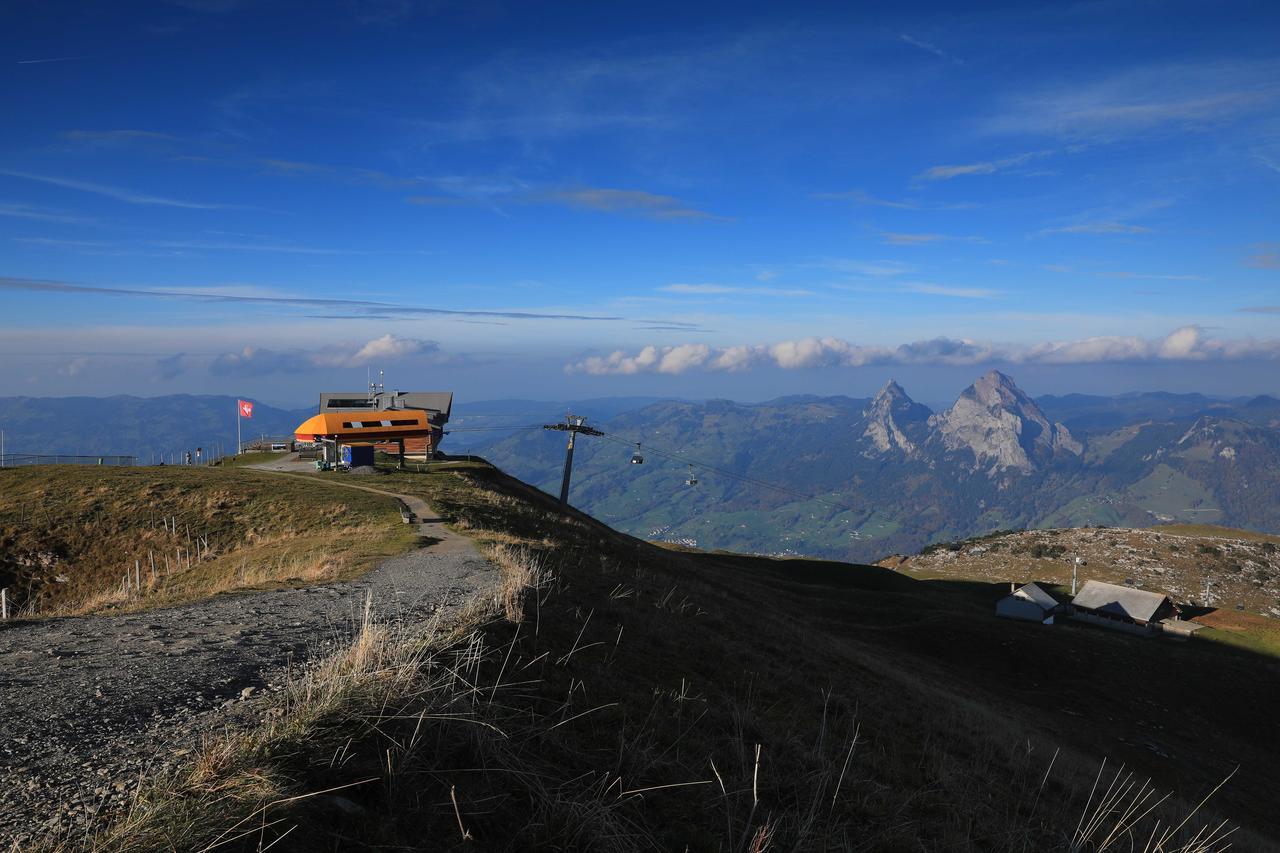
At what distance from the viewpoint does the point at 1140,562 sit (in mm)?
102562

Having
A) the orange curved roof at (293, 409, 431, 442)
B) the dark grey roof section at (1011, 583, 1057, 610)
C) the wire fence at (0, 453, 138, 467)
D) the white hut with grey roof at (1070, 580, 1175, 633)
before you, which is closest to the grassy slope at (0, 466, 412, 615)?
the orange curved roof at (293, 409, 431, 442)

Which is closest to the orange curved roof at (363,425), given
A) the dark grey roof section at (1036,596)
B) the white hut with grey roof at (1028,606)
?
the white hut with grey roof at (1028,606)

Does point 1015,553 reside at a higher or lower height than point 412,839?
lower

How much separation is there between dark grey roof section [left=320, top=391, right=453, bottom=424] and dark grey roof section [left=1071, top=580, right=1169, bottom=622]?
62078 millimetres

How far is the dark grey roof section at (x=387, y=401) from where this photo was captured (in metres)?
65.1

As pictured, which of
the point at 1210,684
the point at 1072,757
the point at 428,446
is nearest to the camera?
the point at 1072,757

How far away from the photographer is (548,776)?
6.24m

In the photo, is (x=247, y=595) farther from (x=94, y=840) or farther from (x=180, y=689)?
(x=94, y=840)

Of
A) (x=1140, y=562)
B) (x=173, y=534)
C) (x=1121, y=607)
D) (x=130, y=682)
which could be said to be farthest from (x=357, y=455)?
(x=1140, y=562)

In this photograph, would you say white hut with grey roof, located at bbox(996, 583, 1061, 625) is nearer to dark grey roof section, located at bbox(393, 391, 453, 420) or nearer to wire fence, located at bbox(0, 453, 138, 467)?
dark grey roof section, located at bbox(393, 391, 453, 420)

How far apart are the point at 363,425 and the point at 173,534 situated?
18.7 m

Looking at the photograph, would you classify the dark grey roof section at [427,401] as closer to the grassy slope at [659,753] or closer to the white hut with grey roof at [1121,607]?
the grassy slope at [659,753]

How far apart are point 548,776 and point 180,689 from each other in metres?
4.51

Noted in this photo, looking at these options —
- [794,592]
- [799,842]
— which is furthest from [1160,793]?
[794,592]
